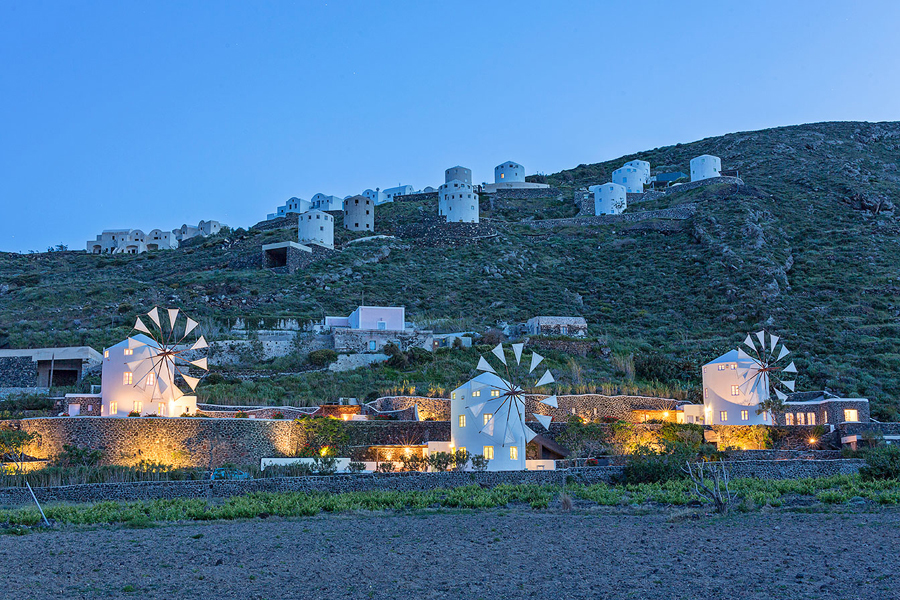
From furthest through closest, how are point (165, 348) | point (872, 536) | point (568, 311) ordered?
point (568, 311) < point (165, 348) < point (872, 536)

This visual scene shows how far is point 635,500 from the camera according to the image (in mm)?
23234

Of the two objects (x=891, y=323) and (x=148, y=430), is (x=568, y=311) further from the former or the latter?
(x=148, y=430)

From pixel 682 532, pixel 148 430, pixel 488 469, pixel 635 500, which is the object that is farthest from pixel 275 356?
pixel 682 532

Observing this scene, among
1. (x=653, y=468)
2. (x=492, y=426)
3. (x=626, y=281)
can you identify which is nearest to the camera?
(x=653, y=468)

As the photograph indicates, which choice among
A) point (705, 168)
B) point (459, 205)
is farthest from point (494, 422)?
point (705, 168)

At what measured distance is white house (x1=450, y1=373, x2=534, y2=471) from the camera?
95.2 ft

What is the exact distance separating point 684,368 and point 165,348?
25152 mm

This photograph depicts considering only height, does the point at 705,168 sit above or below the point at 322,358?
above

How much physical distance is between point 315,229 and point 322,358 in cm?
2848

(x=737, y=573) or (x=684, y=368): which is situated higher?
(x=684, y=368)

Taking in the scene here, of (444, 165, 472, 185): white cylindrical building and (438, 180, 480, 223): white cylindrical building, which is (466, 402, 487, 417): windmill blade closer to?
(438, 180, 480, 223): white cylindrical building

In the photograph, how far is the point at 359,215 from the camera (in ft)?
255

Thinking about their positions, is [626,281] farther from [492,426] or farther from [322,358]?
[492,426]

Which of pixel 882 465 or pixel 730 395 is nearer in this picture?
pixel 882 465
